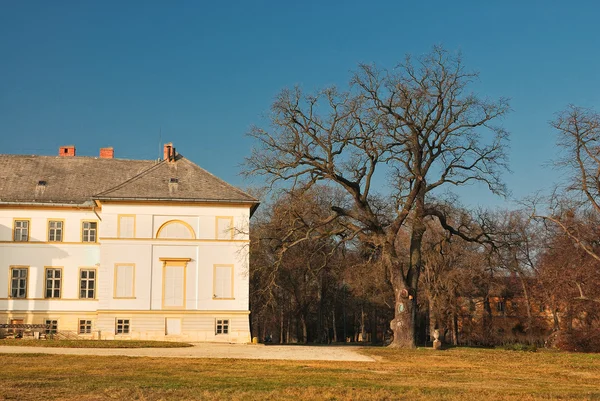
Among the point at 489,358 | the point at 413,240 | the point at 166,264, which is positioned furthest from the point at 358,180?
the point at 166,264

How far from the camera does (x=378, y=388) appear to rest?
13.7m

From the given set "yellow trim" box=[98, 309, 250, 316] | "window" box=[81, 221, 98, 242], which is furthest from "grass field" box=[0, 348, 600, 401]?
"window" box=[81, 221, 98, 242]

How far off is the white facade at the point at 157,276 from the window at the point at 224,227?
5cm

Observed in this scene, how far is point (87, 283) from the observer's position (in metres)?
39.8

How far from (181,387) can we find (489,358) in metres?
14.4

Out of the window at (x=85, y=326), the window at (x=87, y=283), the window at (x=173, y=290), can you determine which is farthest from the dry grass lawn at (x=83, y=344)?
the window at (x=87, y=283)

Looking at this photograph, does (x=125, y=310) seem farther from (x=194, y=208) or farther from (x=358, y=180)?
(x=358, y=180)

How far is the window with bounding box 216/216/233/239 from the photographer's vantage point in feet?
124

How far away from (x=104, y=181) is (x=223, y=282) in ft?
32.5

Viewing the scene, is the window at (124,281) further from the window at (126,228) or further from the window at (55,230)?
the window at (55,230)

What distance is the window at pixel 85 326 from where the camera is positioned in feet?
129

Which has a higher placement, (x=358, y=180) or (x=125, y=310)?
(x=358, y=180)

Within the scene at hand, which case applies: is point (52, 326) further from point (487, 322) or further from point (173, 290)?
point (487, 322)

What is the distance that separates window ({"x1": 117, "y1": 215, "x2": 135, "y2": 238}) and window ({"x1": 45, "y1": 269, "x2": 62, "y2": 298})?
503 cm
